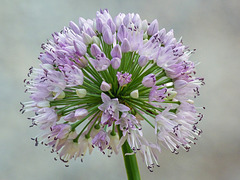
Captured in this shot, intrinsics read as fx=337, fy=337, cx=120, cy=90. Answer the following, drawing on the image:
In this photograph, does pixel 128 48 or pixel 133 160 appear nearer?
pixel 128 48

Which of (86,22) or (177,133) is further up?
(86,22)

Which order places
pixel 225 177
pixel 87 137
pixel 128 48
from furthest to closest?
pixel 225 177 → pixel 87 137 → pixel 128 48

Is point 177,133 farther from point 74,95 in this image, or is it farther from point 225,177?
point 225,177

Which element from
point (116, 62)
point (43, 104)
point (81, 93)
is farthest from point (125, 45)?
point (43, 104)

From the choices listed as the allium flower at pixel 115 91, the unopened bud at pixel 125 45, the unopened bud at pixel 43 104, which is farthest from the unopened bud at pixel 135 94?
the unopened bud at pixel 43 104

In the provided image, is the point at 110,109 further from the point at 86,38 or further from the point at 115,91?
the point at 86,38

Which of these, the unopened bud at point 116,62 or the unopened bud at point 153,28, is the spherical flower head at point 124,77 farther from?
the unopened bud at point 153,28

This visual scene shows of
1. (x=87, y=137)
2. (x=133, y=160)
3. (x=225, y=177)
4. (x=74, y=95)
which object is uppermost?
(x=74, y=95)

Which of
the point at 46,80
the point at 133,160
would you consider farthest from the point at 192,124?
the point at 46,80
